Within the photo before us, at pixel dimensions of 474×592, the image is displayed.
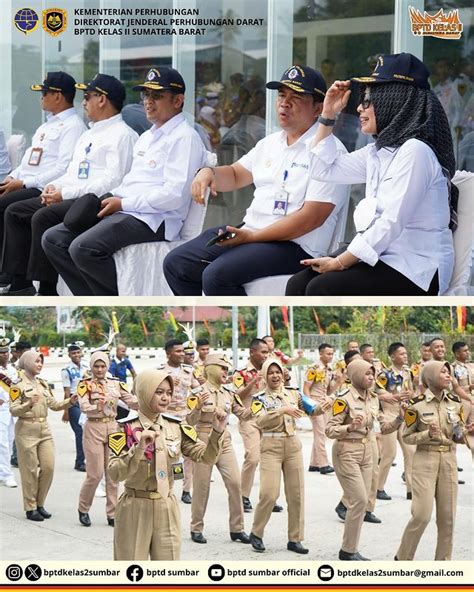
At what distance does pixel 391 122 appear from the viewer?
165 inches

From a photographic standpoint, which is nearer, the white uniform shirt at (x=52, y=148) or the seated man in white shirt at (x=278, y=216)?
the seated man in white shirt at (x=278, y=216)

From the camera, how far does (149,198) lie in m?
5.32

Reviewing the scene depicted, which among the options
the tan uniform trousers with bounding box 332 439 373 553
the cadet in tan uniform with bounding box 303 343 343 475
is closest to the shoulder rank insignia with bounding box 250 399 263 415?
the cadet in tan uniform with bounding box 303 343 343 475

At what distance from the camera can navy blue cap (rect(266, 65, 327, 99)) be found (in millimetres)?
4719

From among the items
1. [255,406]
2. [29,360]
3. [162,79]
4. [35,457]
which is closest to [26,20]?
[162,79]

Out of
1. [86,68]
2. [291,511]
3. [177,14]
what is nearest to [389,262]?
[291,511]

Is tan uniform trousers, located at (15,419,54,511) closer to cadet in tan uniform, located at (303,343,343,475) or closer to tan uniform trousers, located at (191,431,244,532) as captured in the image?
tan uniform trousers, located at (191,431,244,532)

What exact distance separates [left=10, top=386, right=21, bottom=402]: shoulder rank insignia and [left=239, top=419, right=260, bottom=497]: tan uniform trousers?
135 cm

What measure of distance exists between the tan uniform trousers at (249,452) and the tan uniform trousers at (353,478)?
0.53 metres

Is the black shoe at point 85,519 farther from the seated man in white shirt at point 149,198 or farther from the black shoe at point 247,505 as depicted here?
the seated man in white shirt at point 149,198

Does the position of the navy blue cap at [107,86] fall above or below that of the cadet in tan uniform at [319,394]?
above

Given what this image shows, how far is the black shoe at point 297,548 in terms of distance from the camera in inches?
198

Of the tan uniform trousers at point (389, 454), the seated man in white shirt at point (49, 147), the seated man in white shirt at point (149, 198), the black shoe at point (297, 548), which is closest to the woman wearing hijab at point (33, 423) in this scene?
the seated man in white shirt at point (49, 147)

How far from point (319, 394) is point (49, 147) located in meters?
2.28
